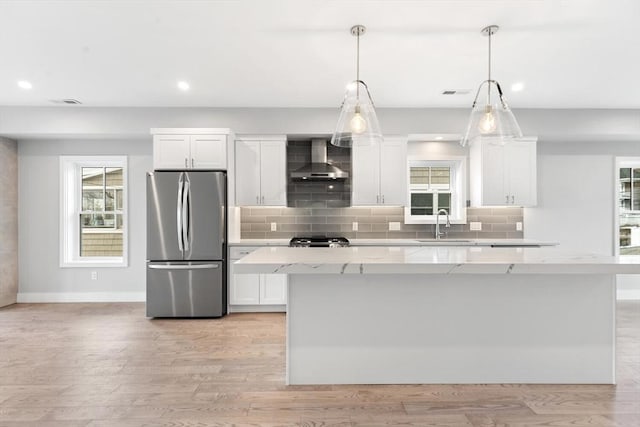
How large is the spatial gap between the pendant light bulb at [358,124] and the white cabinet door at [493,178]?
2900 mm

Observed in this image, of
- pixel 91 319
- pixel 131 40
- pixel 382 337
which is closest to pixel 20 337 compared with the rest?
pixel 91 319

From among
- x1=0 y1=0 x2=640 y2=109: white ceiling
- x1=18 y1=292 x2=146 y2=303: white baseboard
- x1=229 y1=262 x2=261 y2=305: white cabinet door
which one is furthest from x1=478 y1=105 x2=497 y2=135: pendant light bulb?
x1=18 y1=292 x2=146 y2=303: white baseboard

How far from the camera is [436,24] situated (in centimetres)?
270

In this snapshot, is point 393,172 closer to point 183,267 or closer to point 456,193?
point 456,193

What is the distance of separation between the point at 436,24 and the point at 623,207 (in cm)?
457

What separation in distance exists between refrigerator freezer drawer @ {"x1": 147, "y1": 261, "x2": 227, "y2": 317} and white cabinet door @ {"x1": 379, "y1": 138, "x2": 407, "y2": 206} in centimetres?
230

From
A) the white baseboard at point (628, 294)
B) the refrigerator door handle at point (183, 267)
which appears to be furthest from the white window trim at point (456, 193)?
the refrigerator door handle at point (183, 267)

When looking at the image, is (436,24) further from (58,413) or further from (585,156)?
(585,156)

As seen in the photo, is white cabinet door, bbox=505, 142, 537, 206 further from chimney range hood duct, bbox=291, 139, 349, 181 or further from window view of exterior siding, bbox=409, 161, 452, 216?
chimney range hood duct, bbox=291, 139, 349, 181

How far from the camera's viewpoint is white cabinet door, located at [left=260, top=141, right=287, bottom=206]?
4.82 meters

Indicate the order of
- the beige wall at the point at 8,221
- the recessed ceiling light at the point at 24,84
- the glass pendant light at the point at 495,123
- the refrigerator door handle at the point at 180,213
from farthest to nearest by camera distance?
1. the beige wall at the point at 8,221
2. the refrigerator door handle at the point at 180,213
3. the recessed ceiling light at the point at 24,84
4. the glass pendant light at the point at 495,123

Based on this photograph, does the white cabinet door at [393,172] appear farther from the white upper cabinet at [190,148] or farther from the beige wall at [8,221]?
the beige wall at [8,221]

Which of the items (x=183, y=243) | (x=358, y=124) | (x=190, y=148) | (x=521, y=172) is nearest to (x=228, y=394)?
(x=358, y=124)

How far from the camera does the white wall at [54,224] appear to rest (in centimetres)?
522
